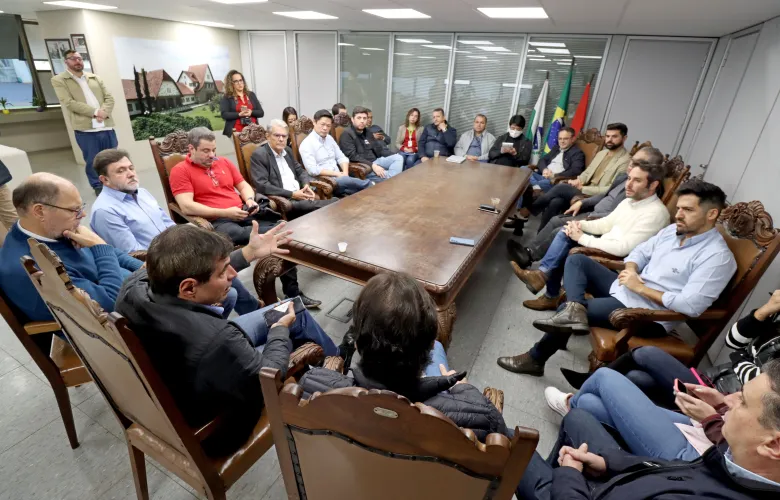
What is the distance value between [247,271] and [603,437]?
2.66m

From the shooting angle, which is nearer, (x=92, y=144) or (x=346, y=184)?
(x=346, y=184)

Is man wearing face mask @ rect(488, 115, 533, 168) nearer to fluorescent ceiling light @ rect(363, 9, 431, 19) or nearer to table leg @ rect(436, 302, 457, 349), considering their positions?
fluorescent ceiling light @ rect(363, 9, 431, 19)

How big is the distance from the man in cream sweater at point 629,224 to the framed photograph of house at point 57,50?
7065 mm

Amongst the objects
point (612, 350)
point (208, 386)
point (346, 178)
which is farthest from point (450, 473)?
point (346, 178)

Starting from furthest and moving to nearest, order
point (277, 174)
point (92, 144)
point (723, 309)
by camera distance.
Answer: point (92, 144) → point (277, 174) → point (723, 309)

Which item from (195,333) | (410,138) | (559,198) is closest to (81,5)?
(410,138)

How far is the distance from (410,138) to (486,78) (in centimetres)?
172

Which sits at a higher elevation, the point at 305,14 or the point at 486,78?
the point at 305,14

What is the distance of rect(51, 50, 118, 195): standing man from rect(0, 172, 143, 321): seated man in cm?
363

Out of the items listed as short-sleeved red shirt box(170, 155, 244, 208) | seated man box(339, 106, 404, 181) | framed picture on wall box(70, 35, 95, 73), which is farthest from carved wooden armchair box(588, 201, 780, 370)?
framed picture on wall box(70, 35, 95, 73)

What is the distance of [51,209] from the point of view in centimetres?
143

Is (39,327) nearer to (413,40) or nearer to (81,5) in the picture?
(81,5)

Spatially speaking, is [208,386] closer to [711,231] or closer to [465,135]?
[711,231]

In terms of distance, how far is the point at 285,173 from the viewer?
3340 mm
